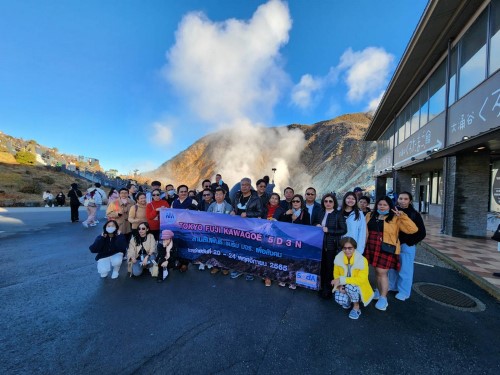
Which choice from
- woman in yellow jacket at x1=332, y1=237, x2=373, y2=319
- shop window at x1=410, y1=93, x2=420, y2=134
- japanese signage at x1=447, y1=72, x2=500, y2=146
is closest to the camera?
woman in yellow jacket at x1=332, y1=237, x2=373, y2=319

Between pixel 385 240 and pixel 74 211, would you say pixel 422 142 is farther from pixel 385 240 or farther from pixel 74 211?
pixel 74 211

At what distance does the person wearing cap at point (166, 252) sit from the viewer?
4.41 meters

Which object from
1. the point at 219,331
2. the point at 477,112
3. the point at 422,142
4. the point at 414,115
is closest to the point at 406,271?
the point at 219,331

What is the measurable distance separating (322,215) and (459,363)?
2338 mm

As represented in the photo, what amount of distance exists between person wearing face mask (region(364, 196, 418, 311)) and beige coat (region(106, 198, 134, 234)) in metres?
5.18

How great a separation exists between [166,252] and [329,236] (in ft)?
10.4

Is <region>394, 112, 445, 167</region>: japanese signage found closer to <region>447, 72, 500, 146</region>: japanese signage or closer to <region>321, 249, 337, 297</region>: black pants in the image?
<region>447, 72, 500, 146</region>: japanese signage

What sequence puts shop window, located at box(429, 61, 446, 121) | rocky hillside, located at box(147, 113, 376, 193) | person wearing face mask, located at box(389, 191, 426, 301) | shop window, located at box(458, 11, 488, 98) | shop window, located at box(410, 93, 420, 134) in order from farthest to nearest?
rocky hillside, located at box(147, 113, 376, 193), shop window, located at box(410, 93, 420, 134), shop window, located at box(429, 61, 446, 121), shop window, located at box(458, 11, 488, 98), person wearing face mask, located at box(389, 191, 426, 301)

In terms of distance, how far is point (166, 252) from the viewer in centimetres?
461

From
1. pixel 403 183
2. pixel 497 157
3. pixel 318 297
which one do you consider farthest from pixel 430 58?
pixel 318 297

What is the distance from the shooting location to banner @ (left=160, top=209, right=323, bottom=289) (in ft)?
13.1

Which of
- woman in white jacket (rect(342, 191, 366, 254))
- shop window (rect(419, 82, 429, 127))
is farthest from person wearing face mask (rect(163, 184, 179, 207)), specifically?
shop window (rect(419, 82, 429, 127))

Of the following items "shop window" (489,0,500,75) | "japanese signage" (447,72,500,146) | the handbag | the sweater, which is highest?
"shop window" (489,0,500,75)

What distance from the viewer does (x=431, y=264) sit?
568cm
